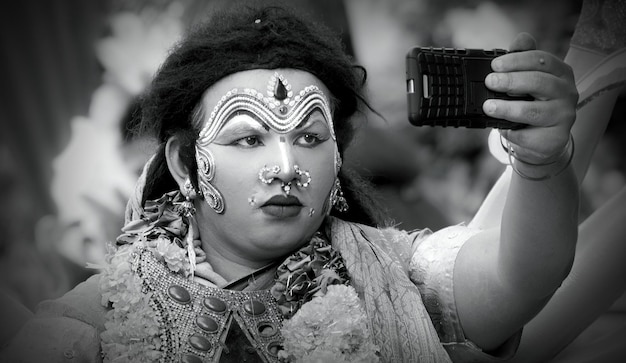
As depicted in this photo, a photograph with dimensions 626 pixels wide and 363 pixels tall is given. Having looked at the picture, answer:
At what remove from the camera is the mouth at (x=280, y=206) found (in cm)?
195

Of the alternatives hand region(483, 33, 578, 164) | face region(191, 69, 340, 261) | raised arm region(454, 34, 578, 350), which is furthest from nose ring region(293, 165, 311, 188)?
hand region(483, 33, 578, 164)

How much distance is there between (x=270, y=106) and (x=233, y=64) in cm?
19

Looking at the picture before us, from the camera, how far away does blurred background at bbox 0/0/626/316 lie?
116 inches

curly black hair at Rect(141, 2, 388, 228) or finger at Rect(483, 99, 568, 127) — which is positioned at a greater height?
curly black hair at Rect(141, 2, 388, 228)

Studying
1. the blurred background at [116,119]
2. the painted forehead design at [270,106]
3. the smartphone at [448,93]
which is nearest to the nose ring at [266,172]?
the painted forehead design at [270,106]

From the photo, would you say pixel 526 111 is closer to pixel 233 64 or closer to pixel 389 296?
pixel 389 296

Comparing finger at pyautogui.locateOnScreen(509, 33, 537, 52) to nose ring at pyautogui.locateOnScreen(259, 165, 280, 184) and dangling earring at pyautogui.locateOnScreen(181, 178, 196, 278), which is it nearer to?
nose ring at pyautogui.locateOnScreen(259, 165, 280, 184)

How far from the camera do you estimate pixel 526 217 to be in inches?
64.7

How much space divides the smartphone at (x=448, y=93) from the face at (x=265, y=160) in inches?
20.3

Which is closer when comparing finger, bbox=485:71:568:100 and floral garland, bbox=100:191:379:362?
finger, bbox=485:71:568:100

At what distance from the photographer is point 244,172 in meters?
1.96

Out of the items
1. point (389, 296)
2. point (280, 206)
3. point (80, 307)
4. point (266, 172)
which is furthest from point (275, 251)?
point (80, 307)

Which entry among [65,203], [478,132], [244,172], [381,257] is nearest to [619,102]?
[478,132]

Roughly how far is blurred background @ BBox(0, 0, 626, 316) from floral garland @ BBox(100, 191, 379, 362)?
547mm
